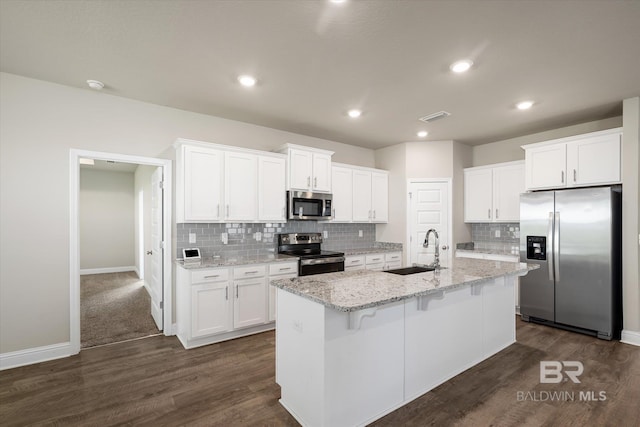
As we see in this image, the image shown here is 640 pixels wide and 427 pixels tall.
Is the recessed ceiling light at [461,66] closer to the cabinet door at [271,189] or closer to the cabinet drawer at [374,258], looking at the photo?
the cabinet door at [271,189]

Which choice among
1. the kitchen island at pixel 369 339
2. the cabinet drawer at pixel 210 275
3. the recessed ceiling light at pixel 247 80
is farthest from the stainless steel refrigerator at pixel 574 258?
the cabinet drawer at pixel 210 275

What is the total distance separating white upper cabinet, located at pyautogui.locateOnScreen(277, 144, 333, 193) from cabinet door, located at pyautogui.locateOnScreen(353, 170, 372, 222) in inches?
28.9

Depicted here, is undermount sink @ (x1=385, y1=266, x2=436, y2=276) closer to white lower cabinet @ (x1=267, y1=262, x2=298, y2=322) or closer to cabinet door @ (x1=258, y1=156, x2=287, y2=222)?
white lower cabinet @ (x1=267, y1=262, x2=298, y2=322)

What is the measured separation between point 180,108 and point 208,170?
91 cm

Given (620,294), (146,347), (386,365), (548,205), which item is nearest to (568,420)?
(386,365)

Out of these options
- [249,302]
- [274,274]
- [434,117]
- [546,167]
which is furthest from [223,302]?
[546,167]

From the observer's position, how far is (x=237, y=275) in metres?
3.72

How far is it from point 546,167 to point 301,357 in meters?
4.22

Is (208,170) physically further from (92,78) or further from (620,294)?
(620,294)

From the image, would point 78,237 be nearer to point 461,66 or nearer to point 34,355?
point 34,355

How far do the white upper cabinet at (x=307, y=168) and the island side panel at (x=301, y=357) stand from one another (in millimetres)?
2296

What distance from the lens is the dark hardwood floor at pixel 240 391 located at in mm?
2211

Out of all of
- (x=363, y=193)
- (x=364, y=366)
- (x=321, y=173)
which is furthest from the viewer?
(x=363, y=193)

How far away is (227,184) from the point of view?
387 cm
